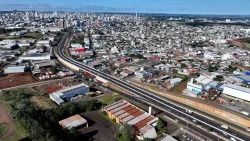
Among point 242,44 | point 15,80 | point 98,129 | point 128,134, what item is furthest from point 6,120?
point 242,44

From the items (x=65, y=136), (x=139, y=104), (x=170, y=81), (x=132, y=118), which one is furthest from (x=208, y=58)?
(x=65, y=136)

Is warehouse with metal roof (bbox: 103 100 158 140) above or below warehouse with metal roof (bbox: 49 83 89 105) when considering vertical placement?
below

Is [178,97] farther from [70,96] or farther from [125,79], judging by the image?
[70,96]

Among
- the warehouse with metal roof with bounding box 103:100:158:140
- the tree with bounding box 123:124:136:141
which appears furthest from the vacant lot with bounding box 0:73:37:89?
the tree with bounding box 123:124:136:141

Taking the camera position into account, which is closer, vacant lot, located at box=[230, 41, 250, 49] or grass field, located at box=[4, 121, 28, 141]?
grass field, located at box=[4, 121, 28, 141]

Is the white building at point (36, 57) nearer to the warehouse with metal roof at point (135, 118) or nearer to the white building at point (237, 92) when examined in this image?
the warehouse with metal roof at point (135, 118)

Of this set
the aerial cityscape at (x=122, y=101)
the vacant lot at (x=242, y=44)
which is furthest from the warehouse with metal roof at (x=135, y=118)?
the vacant lot at (x=242, y=44)

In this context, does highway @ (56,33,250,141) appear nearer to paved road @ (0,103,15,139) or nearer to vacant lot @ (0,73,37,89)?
vacant lot @ (0,73,37,89)
